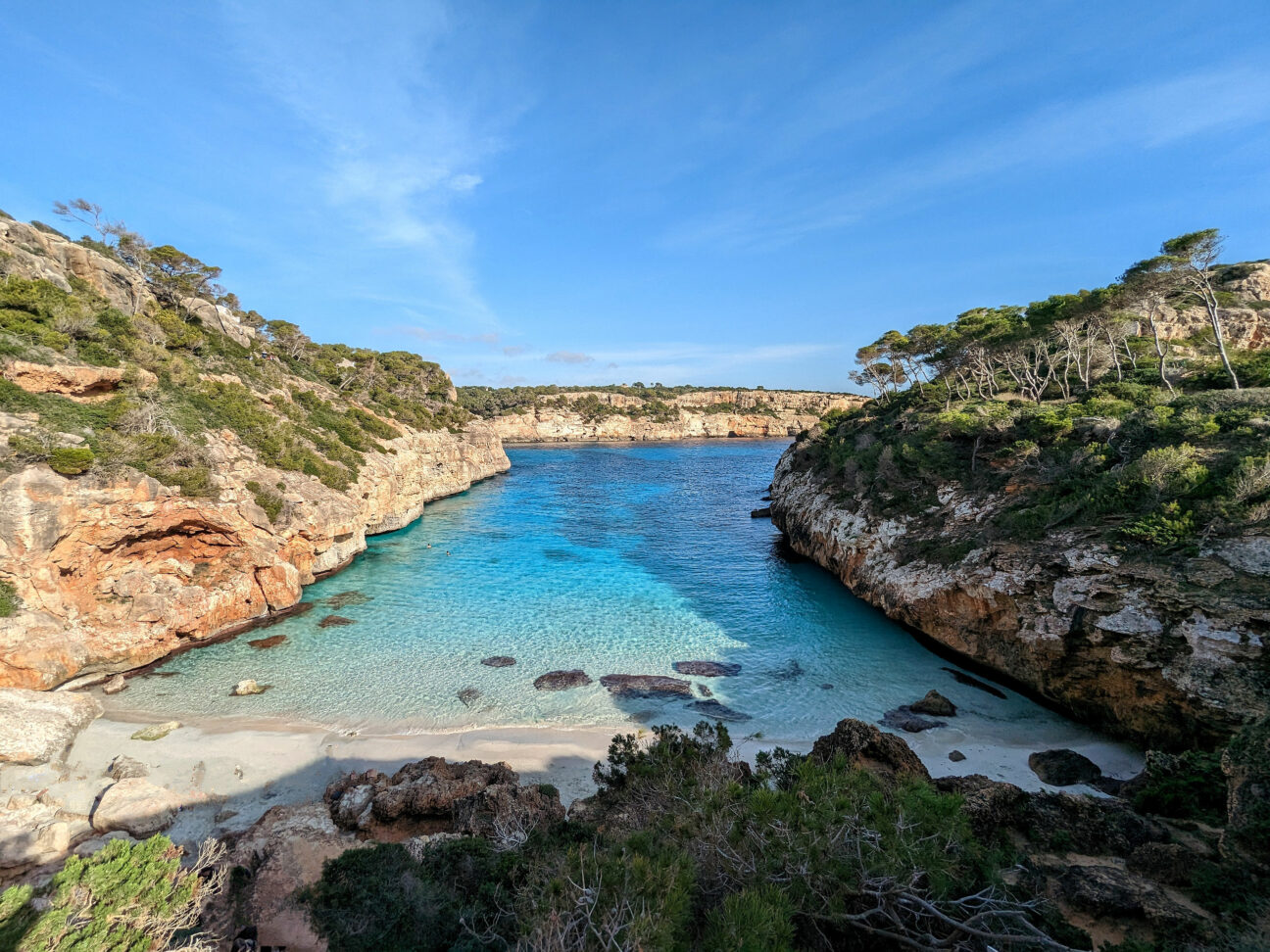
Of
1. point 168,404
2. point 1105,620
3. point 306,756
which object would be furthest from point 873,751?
point 168,404

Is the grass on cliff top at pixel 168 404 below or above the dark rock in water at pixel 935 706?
above

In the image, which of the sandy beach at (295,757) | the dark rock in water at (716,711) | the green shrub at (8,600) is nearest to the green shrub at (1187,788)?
the sandy beach at (295,757)

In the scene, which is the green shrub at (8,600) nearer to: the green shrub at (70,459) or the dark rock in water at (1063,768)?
the green shrub at (70,459)

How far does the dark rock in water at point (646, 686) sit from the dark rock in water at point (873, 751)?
5357mm

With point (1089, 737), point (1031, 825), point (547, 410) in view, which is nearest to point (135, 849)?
Answer: point (1031, 825)

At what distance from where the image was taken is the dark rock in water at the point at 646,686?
1323cm

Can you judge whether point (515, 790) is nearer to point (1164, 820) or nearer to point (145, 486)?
point (1164, 820)

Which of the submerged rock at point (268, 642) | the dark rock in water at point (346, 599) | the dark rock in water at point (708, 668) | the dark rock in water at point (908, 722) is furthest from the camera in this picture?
the dark rock in water at point (346, 599)

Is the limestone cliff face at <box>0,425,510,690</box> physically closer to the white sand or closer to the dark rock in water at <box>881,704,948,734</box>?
the white sand

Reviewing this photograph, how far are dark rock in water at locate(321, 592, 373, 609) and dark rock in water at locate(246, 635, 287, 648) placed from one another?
266cm

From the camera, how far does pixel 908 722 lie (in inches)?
456

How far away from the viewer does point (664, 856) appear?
3994mm

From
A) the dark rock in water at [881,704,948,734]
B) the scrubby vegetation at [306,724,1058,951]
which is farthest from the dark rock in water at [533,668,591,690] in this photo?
the dark rock in water at [881,704,948,734]

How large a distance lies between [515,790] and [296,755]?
582cm
